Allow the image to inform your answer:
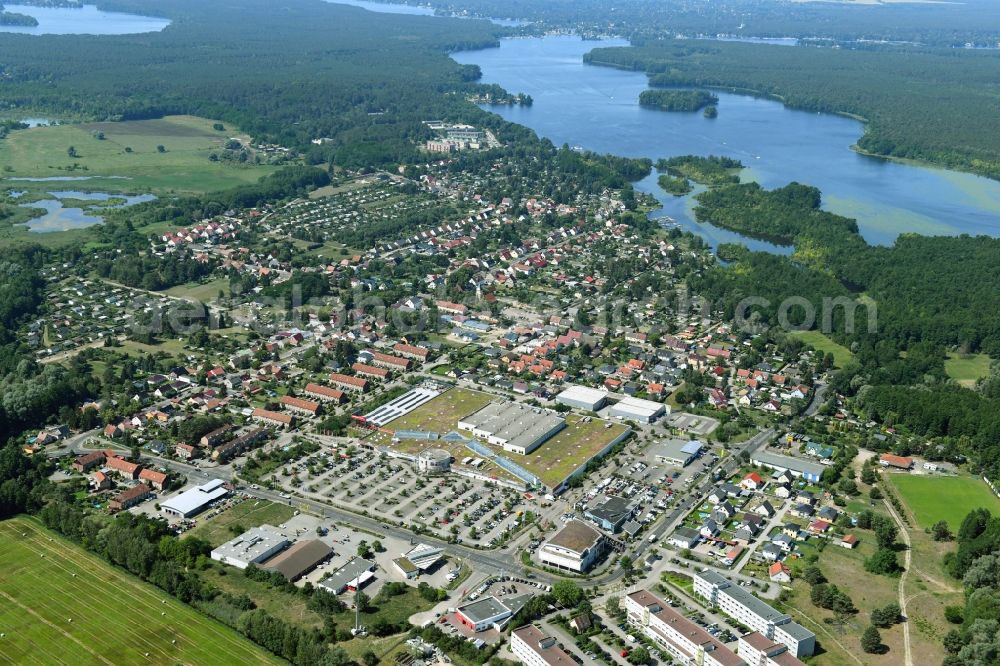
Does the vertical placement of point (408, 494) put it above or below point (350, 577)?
below

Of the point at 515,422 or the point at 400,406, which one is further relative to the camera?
the point at 400,406

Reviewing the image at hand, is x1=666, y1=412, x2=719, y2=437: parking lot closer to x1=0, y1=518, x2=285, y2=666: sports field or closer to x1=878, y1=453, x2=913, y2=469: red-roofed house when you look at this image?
x1=878, y1=453, x2=913, y2=469: red-roofed house

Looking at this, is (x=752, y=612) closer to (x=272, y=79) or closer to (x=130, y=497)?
(x=130, y=497)

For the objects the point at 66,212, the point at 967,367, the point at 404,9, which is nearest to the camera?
the point at 967,367

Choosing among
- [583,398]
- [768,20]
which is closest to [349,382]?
[583,398]

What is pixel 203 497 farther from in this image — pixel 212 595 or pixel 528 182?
pixel 528 182

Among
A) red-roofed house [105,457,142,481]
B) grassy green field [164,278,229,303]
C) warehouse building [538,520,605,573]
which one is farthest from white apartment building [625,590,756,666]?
grassy green field [164,278,229,303]

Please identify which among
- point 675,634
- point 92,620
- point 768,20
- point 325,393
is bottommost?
point 92,620
